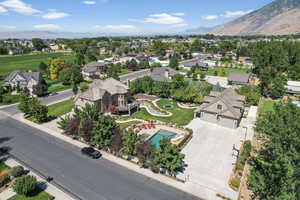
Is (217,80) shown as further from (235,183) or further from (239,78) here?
(235,183)

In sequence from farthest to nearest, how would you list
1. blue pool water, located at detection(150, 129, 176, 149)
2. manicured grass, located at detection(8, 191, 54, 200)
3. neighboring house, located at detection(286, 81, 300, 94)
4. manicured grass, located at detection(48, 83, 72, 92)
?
manicured grass, located at detection(48, 83, 72, 92) → neighboring house, located at detection(286, 81, 300, 94) → blue pool water, located at detection(150, 129, 176, 149) → manicured grass, located at detection(8, 191, 54, 200)

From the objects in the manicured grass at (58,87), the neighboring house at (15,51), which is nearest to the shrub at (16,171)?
the manicured grass at (58,87)

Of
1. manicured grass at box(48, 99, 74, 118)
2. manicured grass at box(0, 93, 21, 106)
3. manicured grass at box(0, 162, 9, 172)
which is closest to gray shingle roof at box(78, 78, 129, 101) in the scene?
manicured grass at box(48, 99, 74, 118)

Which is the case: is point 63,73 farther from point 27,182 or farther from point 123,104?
point 27,182

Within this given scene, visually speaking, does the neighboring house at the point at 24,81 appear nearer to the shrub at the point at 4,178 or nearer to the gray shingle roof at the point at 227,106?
the shrub at the point at 4,178

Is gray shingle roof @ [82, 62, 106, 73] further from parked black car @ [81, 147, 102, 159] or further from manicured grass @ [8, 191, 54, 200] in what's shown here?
manicured grass @ [8, 191, 54, 200]

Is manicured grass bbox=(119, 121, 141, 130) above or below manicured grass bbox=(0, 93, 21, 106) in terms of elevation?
below
